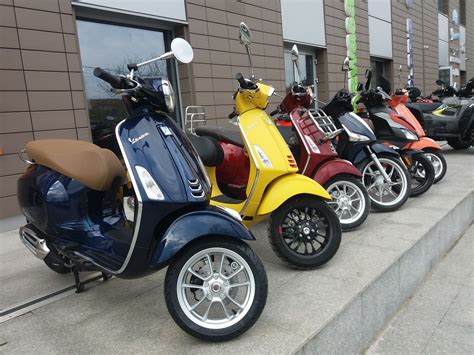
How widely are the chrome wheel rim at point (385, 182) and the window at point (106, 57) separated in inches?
125

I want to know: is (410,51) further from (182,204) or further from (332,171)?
(182,204)

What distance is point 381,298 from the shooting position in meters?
2.42

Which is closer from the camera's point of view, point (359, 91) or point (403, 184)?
point (403, 184)

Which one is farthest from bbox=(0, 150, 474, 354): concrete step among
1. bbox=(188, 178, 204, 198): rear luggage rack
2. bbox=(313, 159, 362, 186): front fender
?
bbox=(188, 178, 204, 198): rear luggage rack

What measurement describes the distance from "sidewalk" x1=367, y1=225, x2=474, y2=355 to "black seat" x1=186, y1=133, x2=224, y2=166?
1.64 m

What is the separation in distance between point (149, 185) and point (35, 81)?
3.61 metres

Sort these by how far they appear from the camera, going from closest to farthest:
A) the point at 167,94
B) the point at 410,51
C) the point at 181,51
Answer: the point at 167,94
the point at 181,51
the point at 410,51

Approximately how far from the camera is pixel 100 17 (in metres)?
5.75

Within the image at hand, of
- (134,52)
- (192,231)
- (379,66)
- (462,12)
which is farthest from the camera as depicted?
(462,12)

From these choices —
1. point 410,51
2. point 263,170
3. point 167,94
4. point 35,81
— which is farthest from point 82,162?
point 410,51

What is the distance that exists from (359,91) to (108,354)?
13.1 ft

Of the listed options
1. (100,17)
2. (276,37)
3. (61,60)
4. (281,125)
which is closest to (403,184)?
(281,125)

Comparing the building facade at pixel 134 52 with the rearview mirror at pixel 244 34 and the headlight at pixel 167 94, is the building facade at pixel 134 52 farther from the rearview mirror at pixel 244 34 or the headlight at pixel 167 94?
the rearview mirror at pixel 244 34

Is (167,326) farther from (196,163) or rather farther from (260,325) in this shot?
(196,163)
